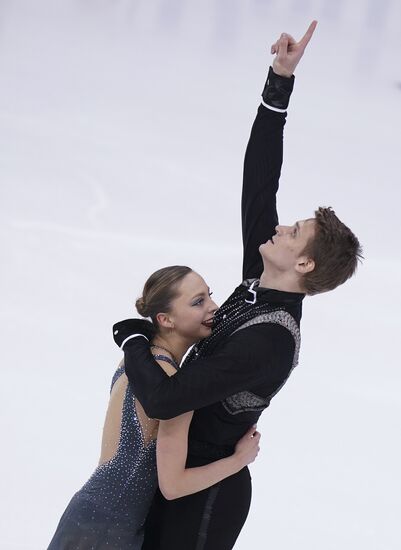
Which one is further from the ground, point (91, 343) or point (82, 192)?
point (82, 192)

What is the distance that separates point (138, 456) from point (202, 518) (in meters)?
0.20

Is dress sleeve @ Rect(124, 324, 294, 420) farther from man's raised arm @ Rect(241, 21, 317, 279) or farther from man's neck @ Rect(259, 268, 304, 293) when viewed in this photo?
man's raised arm @ Rect(241, 21, 317, 279)

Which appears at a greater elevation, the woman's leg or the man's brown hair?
the man's brown hair

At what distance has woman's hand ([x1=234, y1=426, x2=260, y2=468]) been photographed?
2.18 m

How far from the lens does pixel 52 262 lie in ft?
15.2

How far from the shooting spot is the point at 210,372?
196cm

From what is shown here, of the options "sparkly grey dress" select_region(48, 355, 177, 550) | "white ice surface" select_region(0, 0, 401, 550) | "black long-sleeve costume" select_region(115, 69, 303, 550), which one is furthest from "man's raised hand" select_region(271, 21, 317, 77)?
"white ice surface" select_region(0, 0, 401, 550)

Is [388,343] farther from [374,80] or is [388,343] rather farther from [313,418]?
[374,80]

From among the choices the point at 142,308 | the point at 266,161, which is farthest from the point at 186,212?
the point at 142,308

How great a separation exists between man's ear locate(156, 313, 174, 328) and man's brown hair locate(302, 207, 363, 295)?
31 cm

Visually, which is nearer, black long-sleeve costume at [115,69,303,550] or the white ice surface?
black long-sleeve costume at [115,69,303,550]

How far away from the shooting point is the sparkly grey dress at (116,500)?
2143 mm

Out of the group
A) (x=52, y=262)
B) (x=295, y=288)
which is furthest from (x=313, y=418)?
(x=295, y=288)

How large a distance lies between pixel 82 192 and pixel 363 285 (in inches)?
59.6
